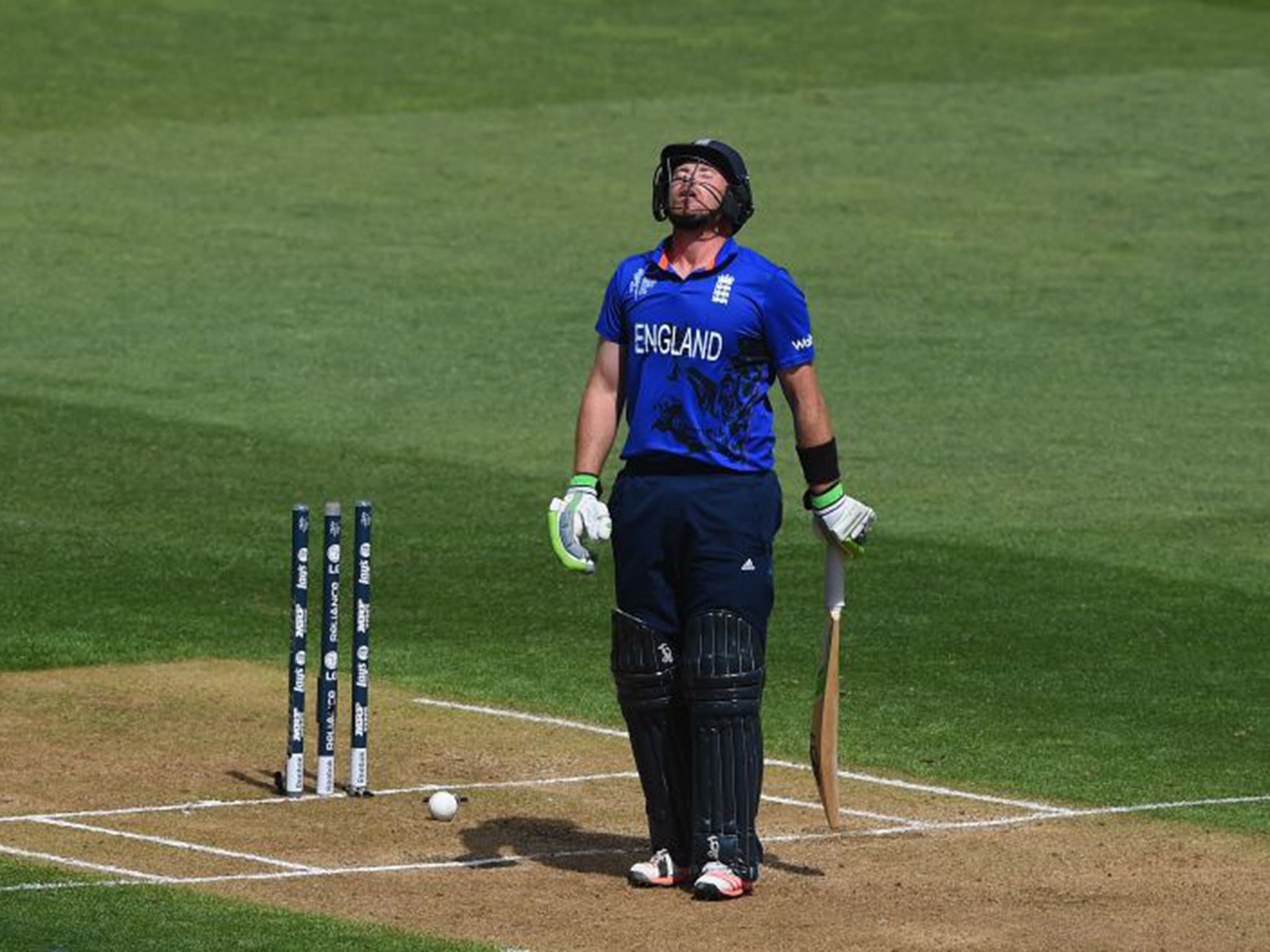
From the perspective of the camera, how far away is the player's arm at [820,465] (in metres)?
11.2

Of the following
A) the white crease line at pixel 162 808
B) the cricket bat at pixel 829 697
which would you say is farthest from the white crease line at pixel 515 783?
the cricket bat at pixel 829 697

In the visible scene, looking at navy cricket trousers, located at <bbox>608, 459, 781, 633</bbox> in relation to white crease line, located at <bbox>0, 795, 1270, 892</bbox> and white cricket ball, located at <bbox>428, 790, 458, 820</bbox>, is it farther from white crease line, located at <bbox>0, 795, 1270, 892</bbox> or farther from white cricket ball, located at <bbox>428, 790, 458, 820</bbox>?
white cricket ball, located at <bbox>428, 790, 458, 820</bbox>

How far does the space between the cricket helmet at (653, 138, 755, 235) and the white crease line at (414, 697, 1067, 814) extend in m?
2.76

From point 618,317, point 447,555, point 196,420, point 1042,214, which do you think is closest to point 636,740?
point 618,317

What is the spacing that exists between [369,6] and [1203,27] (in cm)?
1098

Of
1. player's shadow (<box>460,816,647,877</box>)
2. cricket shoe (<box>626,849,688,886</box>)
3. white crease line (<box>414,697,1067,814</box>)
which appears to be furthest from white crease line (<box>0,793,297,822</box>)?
cricket shoe (<box>626,849,688,886</box>)

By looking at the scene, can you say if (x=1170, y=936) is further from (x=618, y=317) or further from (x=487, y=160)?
(x=487, y=160)

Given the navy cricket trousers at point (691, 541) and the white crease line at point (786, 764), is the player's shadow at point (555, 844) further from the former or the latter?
the white crease line at point (786, 764)

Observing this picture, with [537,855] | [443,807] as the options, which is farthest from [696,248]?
[443,807]

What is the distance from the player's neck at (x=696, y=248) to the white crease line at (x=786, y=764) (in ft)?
8.89

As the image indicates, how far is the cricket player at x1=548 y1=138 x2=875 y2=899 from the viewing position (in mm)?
11102

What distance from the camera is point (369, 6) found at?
41844mm

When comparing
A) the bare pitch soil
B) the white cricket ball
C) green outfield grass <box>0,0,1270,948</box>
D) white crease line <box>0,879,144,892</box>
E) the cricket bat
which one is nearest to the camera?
the bare pitch soil

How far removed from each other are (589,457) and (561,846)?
1553mm
